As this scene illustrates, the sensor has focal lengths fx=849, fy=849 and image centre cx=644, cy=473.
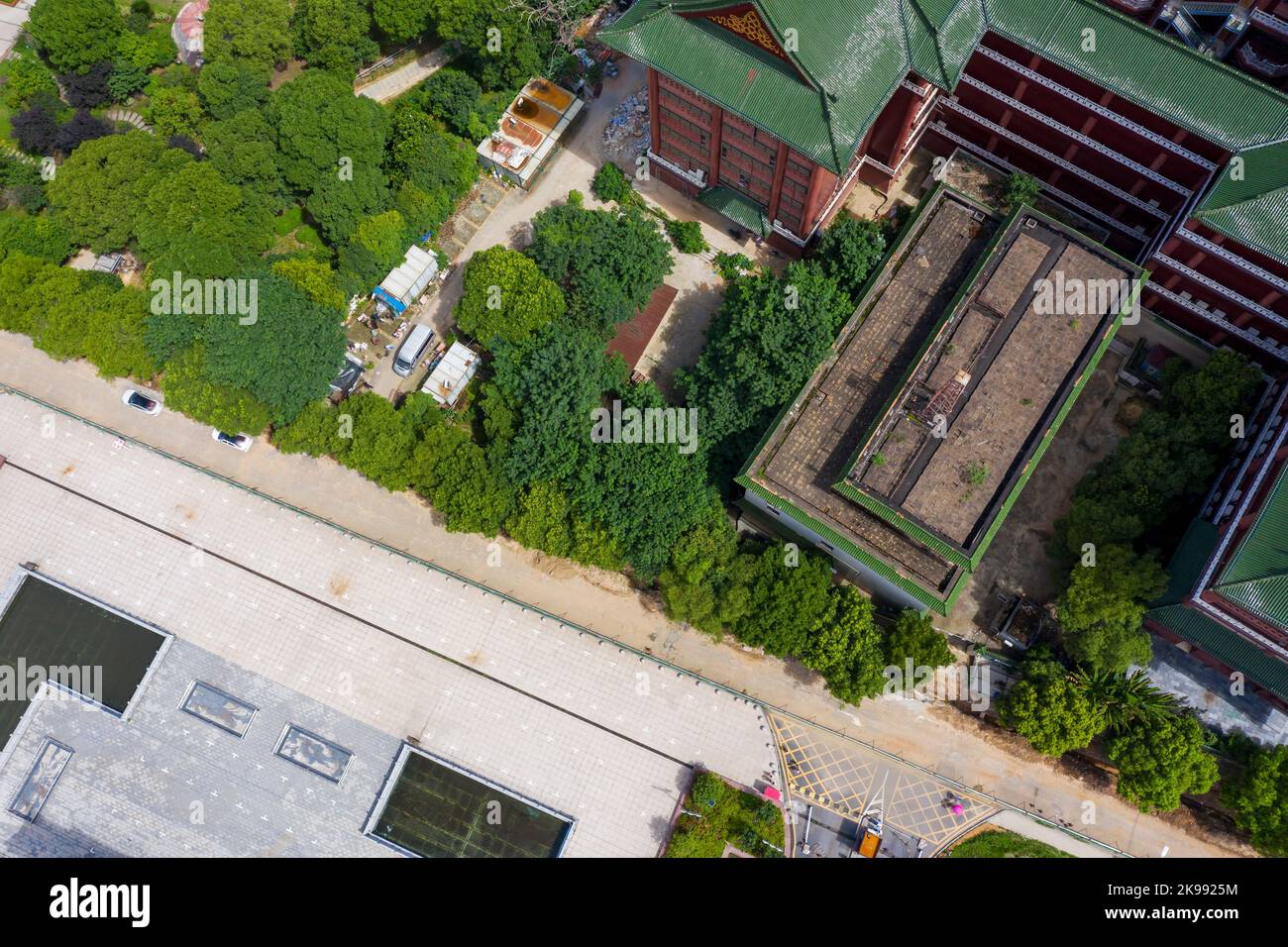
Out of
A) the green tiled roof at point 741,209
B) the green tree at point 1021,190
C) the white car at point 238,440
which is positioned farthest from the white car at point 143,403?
the green tree at point 1021,190

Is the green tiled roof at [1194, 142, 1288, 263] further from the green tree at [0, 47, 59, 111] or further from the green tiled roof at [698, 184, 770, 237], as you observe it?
the green tree at [0, 47, 59, 111]

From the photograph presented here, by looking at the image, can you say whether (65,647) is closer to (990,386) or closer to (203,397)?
(203,397)

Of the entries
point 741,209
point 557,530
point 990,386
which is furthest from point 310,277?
point 990,386

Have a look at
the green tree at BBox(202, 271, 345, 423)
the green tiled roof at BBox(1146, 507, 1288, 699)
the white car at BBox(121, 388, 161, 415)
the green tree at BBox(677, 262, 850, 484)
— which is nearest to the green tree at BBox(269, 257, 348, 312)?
the green tree at BBox(202, 271, 345, 423)

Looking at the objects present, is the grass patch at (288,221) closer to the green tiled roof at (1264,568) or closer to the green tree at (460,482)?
the green tree at (460,482)

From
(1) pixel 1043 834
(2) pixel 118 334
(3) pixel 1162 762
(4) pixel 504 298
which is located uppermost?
(4) pixel 504 298
